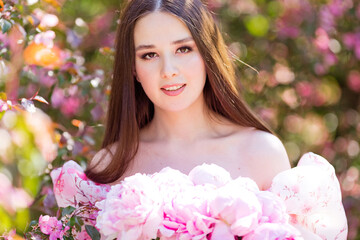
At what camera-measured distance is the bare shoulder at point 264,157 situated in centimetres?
243

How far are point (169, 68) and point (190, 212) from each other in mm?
623

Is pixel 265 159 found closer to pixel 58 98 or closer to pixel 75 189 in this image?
pixel 75 189

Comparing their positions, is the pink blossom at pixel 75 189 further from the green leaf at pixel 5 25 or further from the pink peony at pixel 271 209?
the pink peony at pixel 271 209

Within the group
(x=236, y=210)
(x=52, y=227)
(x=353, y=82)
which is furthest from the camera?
(x=353, y=82)

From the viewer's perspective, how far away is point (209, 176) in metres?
2.05

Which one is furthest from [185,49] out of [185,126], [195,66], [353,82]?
[353,82]

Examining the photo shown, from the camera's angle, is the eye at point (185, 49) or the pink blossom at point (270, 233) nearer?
the pink blossom at point (270, 233)

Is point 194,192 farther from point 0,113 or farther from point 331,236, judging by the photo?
point 0,113

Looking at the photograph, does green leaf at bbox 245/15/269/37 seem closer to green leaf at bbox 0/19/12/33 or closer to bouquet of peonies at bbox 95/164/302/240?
green leaf at bbox 0/19/12/33

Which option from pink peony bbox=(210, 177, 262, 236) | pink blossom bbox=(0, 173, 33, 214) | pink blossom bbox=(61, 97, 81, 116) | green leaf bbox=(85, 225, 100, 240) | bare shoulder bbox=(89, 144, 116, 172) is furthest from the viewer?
pink blossom bbox=(61, 97, 81, 116)

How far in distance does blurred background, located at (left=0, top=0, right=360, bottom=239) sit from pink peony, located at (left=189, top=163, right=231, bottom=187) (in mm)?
979

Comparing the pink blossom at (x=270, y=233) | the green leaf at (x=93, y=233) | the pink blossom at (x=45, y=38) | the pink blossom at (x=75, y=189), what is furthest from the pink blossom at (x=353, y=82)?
the green leaf at (x=93, y=233)

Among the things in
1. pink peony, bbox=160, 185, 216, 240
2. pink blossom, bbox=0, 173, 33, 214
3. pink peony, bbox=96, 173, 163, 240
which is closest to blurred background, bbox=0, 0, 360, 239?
pink blossom, bbox=0, 173, 33, 214

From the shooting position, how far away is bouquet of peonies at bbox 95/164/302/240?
1.89 meters
